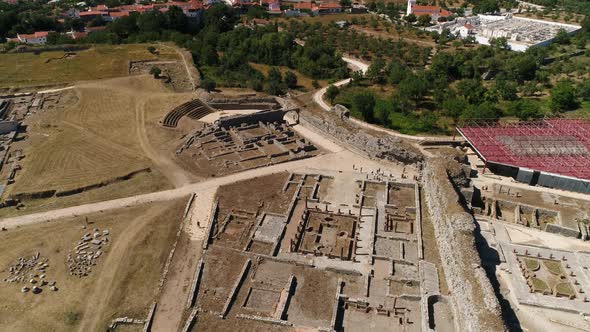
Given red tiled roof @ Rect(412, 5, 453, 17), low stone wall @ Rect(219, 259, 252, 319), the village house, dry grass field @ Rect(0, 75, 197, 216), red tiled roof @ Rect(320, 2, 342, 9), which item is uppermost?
red tiled roof @ Rect(320, 2, 342, 9)

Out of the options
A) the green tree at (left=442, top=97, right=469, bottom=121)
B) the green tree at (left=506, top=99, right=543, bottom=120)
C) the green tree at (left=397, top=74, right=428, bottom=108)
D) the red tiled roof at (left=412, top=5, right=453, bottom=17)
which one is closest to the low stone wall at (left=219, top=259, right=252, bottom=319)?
the green tree at (left=442, top=97, right=469, bottom=121)

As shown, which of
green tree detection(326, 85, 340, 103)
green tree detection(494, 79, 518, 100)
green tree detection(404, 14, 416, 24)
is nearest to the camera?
green tree detection(494, 79, 518, 100)

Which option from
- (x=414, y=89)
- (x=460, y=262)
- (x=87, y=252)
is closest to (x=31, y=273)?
(x=87, y=252)

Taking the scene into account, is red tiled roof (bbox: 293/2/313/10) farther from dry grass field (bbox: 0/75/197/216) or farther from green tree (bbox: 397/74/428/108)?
dry grass field (bbox: 0/75/197/216)

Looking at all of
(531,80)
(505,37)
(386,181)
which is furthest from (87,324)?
(505,37)

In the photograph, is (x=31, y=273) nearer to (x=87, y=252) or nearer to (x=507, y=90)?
(x=87, y=252)

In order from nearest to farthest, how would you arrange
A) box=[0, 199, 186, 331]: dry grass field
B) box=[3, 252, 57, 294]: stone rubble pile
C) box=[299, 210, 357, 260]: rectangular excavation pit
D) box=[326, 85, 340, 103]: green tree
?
box=[0, 199, 186, 331]: dry grass field, box=[3, 252, 57, 294]: stone rubble pile, box=[299, 210, 357, 260]: rectangular excavation pit, box=[326, 85, 340, 103]: green tree

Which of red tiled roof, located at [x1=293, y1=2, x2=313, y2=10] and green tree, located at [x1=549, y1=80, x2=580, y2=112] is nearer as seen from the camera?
green tree, located at [x1=549, y1=80, x2=580, y2=112]
